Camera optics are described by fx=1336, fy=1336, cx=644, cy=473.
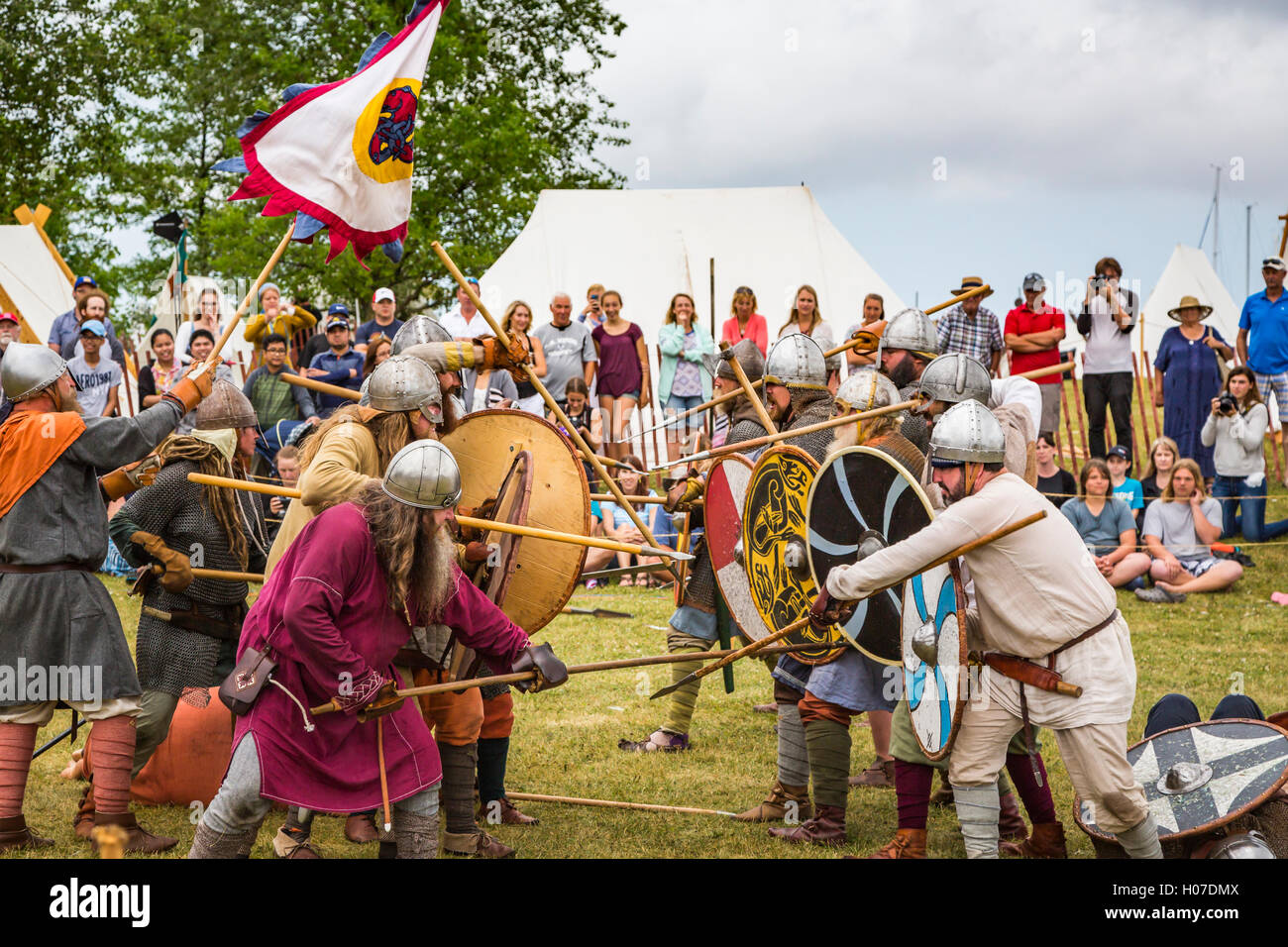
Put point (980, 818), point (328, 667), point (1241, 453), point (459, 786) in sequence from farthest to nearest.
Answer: point (1241, 453) < point (459, 786) < point (980, 818) < point (328, 667)

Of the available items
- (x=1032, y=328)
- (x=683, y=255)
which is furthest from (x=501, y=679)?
(x=683, y=255)

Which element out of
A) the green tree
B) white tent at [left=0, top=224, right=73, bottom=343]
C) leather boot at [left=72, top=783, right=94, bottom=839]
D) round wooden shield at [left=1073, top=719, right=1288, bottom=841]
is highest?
the green tree

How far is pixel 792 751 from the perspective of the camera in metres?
5.62

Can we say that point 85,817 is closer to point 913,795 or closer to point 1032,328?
point 913,795

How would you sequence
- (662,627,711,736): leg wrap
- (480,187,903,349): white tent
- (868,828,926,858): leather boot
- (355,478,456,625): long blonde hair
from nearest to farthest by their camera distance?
(355,478,456,625): long blonde hair
(868,828,926,858): leather boot
(662,627,711,736): leg wrap
(480,187,903,349): white tent

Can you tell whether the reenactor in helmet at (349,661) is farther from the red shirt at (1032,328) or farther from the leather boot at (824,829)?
the red shirt at (1032,328)

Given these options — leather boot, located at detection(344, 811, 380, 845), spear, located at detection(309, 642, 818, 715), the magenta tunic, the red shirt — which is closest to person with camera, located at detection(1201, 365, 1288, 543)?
the red shirt

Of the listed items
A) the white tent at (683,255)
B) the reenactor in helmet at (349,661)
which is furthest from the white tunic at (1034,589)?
the white tent at (683,255)

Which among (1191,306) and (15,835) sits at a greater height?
(1191,306)

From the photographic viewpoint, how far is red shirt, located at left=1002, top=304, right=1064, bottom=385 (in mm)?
11234

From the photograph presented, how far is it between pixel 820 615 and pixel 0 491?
2971 mm

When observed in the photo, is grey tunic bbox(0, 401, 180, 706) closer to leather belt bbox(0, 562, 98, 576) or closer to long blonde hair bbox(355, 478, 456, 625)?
leather belt bbox(0, 562, 98, 576)

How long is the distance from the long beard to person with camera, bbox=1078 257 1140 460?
28.6ft

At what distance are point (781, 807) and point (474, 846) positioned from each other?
133cm
